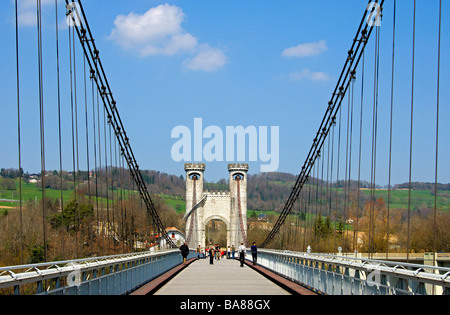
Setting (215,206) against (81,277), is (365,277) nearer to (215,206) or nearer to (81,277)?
(81,277)

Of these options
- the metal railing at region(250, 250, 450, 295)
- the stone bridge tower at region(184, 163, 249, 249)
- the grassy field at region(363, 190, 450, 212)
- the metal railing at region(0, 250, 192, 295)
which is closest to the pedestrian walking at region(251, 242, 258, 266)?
the metal railing at region(250, 250, 450, 295)

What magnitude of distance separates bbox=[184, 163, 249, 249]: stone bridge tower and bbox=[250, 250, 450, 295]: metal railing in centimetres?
6626

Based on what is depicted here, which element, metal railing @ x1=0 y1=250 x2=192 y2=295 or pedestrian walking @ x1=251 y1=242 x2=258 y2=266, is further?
pedestrian walking @ x1=251 y1=242 x2=258 y2=266

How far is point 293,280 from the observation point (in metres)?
15.6

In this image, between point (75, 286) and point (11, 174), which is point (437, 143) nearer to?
point (75, 286)

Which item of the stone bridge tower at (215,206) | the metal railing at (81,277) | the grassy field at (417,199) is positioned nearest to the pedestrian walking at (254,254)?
the metal railing at (81,277)

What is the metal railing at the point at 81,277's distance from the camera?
6.17 meters

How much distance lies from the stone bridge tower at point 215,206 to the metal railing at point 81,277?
66.4m

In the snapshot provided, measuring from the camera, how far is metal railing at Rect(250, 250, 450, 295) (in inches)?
255

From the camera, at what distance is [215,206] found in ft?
280

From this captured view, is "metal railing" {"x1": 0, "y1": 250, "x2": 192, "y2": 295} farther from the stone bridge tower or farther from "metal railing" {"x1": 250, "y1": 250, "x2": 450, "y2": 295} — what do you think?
the stone bridge tower

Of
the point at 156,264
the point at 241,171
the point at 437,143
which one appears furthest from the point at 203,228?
the point at 437,143

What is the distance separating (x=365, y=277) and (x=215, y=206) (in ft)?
252
